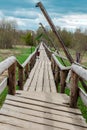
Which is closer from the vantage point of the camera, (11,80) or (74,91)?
(74,91)

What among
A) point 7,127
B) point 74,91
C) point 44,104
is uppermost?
point 74,91

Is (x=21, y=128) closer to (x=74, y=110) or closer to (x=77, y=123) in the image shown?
(x=77, y=123)

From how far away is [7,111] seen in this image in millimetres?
4281

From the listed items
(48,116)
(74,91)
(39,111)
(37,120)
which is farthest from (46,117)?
(74,91)

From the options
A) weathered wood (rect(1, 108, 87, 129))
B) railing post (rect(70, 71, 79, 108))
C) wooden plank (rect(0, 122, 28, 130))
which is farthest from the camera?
railing post (rect(70, 71, 79, 108))

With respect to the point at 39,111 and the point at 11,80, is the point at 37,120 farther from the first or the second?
the point at 11,80

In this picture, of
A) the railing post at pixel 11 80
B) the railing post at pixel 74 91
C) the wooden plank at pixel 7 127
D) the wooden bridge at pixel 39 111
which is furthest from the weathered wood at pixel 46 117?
the railing post at pixel 11 80

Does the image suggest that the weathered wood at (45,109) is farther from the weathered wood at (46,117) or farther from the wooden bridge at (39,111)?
the weathered wood at (46,117)

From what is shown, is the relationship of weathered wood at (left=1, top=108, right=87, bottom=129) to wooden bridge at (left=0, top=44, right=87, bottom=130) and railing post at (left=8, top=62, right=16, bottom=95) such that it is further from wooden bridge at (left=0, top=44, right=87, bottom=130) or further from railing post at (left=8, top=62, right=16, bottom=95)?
railing post at (left=8, top=62, right=16, bottom=95)

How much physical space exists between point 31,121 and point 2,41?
192ft

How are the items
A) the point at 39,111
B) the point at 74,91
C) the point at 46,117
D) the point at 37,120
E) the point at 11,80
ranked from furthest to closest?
1. the point at 11,80
2. the point at 74,91
3. the point at 39,111
4. the point at 46,117
5. the point at 37,120

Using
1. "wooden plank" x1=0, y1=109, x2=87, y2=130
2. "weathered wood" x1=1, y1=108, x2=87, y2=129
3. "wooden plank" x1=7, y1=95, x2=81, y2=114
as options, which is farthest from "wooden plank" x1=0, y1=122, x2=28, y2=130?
"wooden plank" x1=7, y1=95, x2=81, y2=114

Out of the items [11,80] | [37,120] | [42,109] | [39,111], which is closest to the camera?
[37,120]

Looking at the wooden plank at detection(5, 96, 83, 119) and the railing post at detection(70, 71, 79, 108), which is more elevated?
the railing post at detection(70, 71, 79, 108)
